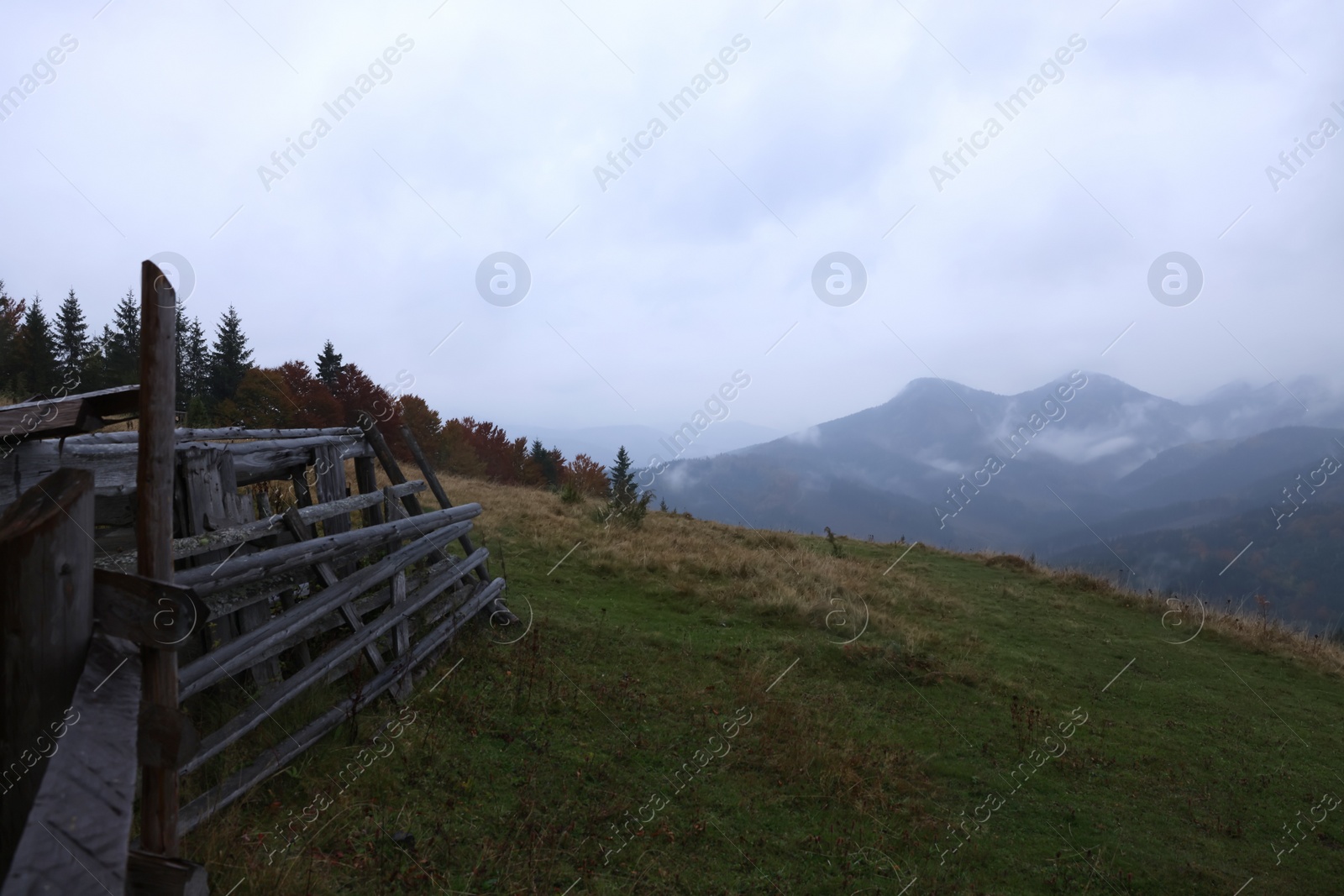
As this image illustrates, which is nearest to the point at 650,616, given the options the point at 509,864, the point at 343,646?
the point at 343,646

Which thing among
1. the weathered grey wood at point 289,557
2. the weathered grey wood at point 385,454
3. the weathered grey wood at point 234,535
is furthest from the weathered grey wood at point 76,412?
the weathered grey wood at point 385,454

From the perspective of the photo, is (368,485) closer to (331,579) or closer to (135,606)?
(331,579)

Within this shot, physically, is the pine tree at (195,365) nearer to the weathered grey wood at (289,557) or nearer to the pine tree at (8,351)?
the pine tree at (8,351)

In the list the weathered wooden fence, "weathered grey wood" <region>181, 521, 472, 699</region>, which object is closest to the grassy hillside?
the weathered wooden fence

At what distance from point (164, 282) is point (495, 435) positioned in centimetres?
6161

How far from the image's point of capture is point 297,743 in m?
4.77

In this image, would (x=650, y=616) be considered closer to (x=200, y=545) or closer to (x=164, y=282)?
(x=200, y=545)

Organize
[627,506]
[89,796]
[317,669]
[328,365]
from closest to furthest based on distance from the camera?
[89,796]
[317,669]
[627,506]
[328,365]

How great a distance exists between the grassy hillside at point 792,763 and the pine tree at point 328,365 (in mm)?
44010

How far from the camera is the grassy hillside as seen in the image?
452cm

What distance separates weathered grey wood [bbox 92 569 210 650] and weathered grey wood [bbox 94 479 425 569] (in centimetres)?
218

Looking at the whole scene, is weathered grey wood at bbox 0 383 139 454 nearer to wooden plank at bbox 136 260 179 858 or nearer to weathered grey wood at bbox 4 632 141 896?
wooden plank at bbox 136 260 179 858

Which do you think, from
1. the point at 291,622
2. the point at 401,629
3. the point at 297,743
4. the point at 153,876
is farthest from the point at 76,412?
the point at 401,629

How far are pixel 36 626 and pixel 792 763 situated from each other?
19.9 feet
